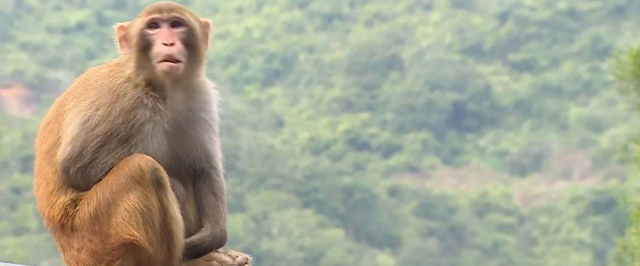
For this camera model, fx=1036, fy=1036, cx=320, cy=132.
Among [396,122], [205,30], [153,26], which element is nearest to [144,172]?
[153,26]

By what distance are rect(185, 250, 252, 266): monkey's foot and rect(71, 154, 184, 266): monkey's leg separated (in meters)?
0.18

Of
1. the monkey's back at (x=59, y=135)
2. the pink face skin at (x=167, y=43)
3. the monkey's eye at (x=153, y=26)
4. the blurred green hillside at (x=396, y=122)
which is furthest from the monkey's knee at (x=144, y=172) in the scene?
the blurred green hillside at (x=396, y=122)

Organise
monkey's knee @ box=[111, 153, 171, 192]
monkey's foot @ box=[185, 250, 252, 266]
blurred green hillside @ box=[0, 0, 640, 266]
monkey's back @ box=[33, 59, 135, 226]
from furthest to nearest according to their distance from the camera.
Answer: blurred green hillside @ box=[0, 0, 640, 266], monkey's foot @ box=[185, 250, 252, 266], monkey's back @ box=[33, 59, 135, 226], monkey's knee @ box=[111, 153, 171, 192]

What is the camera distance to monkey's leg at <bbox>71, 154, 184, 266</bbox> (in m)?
3.03

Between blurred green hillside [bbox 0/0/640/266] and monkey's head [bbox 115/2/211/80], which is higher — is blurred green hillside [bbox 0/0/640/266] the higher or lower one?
the higher one

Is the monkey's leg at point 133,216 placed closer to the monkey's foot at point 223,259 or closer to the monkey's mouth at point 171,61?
the monkey's foot at point 223,259

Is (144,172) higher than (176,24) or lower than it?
lower

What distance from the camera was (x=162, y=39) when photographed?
3.20 m

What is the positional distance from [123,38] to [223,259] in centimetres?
78

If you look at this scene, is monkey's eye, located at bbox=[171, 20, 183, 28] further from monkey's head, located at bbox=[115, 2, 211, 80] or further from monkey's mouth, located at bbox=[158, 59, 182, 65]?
monkey's mouth, located at bbox=[158, 59, 182, 65]

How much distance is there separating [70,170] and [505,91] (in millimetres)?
27996

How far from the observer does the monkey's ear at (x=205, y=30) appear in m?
3.37

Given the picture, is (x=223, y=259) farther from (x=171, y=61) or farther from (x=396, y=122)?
(x=396, y=122)

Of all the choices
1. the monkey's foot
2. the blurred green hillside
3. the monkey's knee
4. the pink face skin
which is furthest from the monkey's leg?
the blurred green hillside
